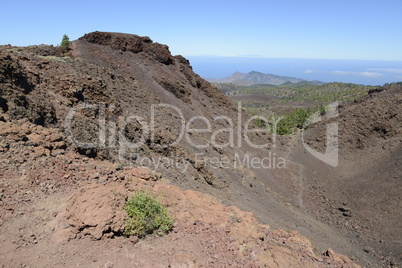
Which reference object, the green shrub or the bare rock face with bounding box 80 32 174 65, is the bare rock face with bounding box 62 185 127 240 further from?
the bare rock face with bounding box 80 32 174 65

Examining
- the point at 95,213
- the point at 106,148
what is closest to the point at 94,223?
the point at 95,213

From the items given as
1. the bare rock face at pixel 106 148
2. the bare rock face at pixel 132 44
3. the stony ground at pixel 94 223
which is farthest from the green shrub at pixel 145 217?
the bare rock face at pixel 132 44

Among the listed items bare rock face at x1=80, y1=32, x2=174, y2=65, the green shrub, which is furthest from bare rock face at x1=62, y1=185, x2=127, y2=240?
bare rock face at x1=80, y1=32, x2=174, y2=65

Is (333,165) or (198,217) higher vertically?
(198,217)

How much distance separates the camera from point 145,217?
734 centimetres

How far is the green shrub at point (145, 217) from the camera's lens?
7.05 meters

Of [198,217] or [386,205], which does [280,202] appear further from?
[198,217]

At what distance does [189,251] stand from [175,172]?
6.39 metres

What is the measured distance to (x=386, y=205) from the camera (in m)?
19.0

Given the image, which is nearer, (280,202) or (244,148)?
(280,202)

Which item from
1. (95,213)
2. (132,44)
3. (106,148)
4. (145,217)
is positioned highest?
(132,44)

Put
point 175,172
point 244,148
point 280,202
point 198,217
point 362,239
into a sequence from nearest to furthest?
point 198,217 < point 175,172 < point 362,239 < point 280,202 < point 244,148

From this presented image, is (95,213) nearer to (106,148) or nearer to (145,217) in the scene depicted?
(145,217)

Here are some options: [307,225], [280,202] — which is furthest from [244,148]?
[307,225]
